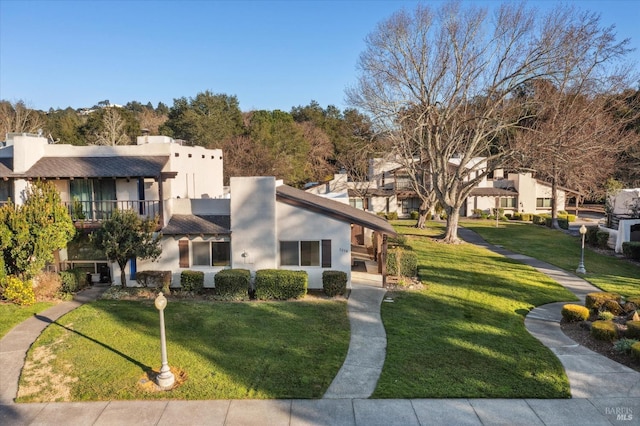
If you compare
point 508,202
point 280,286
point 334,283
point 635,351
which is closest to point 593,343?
point 635,351

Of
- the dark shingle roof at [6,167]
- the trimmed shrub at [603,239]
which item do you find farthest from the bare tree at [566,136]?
the dark shingle roof at [6,167]

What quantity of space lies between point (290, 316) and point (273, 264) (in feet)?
12.5

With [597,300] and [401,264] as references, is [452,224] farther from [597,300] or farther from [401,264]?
[597,300]

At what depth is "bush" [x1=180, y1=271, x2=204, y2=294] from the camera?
56.8ft

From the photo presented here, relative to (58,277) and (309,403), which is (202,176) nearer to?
(58,277)

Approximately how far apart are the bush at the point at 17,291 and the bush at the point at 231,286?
6.58m

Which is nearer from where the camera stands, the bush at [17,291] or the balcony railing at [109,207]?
the bush at [17,291]

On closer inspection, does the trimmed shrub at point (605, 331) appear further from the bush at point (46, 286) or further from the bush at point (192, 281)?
the bush at point (46, 286)

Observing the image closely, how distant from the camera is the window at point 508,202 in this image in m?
49.7

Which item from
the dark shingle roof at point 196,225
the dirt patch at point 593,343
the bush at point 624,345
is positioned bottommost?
the dirt patch at point 593,343

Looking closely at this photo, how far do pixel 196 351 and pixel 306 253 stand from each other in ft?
24.3

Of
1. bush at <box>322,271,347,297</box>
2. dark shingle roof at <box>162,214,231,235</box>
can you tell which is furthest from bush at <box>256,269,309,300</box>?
dark shingle roof at <box>162,214,231,235</box>

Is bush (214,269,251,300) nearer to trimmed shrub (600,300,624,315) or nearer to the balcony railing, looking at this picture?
the balcony railing

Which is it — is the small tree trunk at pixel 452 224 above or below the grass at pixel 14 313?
above
